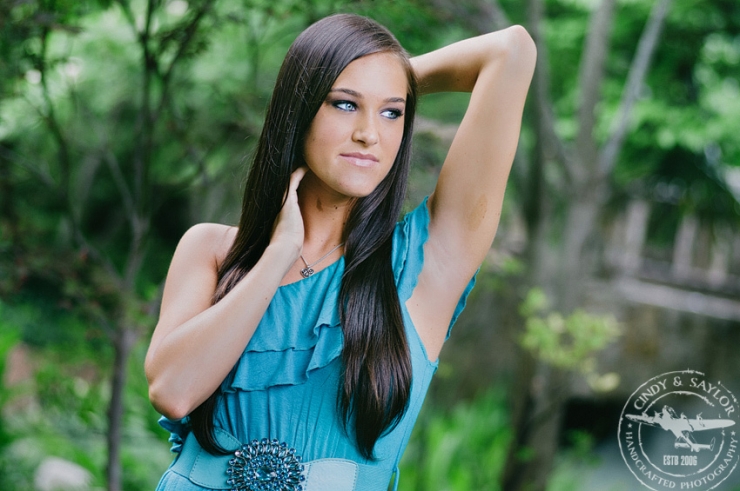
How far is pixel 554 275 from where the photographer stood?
481cm

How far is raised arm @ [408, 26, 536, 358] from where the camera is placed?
4.86 feet

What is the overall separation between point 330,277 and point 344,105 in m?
0.36

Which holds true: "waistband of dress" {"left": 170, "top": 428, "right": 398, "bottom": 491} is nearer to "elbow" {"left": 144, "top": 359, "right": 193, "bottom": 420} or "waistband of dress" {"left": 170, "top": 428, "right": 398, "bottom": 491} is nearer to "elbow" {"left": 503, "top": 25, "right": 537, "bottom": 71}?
"elbow" {"left": 144, "top": 359, "right": 193, "bottom": 420}

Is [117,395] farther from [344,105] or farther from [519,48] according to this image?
[519,48]

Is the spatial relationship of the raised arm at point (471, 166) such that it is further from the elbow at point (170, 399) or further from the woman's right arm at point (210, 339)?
the elbow at point (170, 399)

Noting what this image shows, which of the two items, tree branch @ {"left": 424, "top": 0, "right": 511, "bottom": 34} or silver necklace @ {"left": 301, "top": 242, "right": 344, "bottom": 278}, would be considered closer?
silver necklace @ {"left": 301, "top": 242, "right": 344, "bottom": 278}

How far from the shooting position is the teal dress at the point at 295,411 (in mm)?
1416

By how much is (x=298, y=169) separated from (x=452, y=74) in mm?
409

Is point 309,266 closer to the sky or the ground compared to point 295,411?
closer to the sky

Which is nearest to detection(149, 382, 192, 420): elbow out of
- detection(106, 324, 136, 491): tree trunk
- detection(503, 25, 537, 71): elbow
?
detection(503, 25, 537, 71): elbow

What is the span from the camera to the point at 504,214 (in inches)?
230

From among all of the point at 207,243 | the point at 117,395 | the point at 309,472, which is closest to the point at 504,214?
the point at 117,395

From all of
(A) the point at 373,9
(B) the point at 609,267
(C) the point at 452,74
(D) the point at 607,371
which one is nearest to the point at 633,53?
(B) the point at 609,267

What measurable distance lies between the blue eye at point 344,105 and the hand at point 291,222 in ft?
0.51
